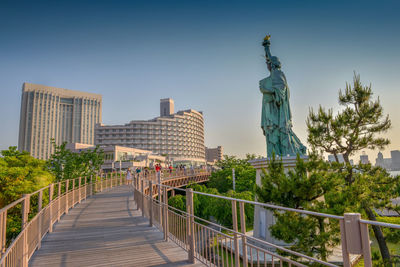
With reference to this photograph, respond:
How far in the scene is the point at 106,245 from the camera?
23.7 ft

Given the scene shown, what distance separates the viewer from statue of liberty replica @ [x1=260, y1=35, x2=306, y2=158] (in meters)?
17.6

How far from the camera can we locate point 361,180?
12117mm

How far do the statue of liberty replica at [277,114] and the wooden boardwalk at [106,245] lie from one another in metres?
10.4

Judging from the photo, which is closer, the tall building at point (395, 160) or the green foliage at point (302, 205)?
the green foliage at point (302, 205)

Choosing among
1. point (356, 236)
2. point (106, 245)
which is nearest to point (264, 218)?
point (106, 245)

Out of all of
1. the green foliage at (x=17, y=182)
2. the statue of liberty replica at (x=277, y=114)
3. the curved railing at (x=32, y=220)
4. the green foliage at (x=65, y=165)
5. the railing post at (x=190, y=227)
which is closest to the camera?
the curved railing at (x=32, y=220)

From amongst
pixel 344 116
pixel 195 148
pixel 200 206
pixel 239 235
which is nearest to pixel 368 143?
pixel 344 116

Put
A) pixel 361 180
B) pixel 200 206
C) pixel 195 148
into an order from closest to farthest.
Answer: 1. pixel 361 180
2. pixel 200 206
3. pixel 195 148

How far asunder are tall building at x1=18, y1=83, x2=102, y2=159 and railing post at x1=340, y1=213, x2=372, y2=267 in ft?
487

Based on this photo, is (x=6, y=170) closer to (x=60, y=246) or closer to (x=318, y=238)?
(x=60, y=246)

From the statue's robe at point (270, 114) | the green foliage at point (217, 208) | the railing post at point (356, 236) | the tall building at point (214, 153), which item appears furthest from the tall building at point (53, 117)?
the railing post at point (356, 236)

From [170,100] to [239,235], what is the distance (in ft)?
543

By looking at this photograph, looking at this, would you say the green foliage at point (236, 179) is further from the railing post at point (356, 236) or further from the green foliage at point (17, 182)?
the railing post at point (356, 236)

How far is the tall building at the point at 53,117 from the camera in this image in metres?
142
